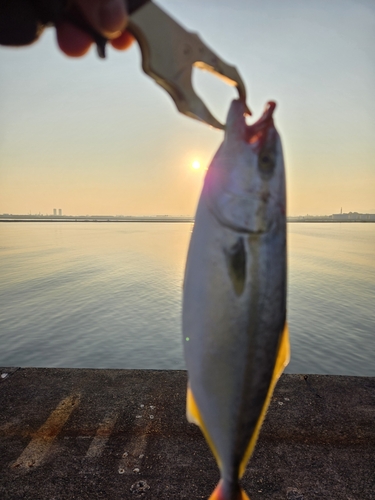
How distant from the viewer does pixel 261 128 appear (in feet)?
6.52

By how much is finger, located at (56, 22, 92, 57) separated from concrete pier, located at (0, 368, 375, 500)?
4.62 m

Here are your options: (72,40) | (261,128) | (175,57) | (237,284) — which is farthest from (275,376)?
(72,40)

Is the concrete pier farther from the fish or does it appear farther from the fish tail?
the fish

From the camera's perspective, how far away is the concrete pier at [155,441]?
4.45 m

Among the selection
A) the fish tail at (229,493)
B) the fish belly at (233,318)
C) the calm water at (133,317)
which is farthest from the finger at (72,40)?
the calm water at (133,317)

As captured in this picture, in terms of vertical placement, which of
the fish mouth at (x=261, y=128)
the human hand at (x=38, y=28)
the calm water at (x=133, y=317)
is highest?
the human hand at (x=38, y=28)

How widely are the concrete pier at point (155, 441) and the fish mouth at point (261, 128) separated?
427 centimetres

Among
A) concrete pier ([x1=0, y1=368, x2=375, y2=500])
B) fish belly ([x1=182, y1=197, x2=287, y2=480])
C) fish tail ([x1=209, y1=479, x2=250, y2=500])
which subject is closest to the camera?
fish belly ([x1=182, y1=197, x2=287, y2=480])

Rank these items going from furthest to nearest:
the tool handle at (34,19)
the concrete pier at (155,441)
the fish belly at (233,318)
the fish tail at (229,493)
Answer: the concrete pier at (155,441), the tool handle at (34,19), the fish tail at (229,493), the fish belly at (233,318)

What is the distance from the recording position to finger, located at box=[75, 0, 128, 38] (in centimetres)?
193

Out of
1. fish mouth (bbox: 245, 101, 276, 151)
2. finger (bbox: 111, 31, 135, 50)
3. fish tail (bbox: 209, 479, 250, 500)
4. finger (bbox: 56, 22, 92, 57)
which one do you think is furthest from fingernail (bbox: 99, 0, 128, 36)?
fish tail (bbox: 209, 479, 250, 500)

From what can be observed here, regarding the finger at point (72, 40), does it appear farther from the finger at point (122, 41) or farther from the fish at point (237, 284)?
the fish at point (237, 284)

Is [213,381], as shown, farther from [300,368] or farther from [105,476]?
[300,368]

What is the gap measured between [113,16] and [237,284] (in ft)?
5.18
